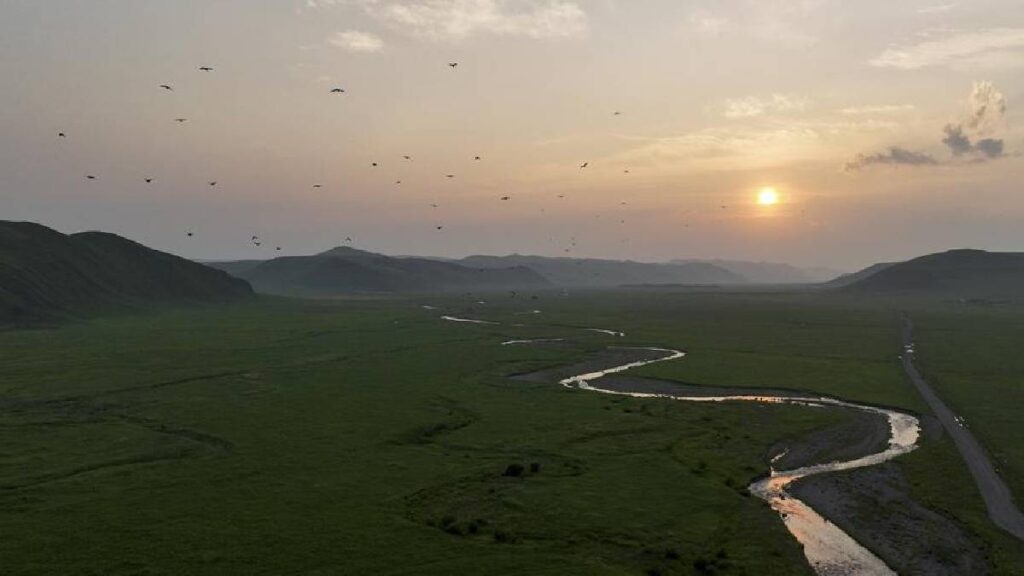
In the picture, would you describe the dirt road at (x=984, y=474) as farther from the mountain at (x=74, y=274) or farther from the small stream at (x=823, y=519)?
the mountain at (x=74, y=274)

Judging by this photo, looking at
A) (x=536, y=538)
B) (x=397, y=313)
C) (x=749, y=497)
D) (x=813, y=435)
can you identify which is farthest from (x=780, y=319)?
(x=536, y=538)

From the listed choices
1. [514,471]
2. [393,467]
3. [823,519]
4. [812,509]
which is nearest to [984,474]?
[812,509]

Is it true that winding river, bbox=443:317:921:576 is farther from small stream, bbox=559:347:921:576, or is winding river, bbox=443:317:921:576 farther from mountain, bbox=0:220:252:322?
mountain, bbox=0:220:252:322

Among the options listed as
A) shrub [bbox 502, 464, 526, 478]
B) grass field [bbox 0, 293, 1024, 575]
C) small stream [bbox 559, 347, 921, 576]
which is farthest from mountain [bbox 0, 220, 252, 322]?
small stream [bbox 559, 347, 921, 576]

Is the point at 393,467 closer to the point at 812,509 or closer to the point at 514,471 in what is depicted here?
the point at 514,471

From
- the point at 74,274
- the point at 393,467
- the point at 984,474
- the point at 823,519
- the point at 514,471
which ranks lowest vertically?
the point at 823,519

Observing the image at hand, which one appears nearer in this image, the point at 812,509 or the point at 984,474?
the point at 812,509

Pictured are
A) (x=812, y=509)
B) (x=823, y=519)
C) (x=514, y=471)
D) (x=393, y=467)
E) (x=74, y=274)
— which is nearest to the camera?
(x=823, y=519)

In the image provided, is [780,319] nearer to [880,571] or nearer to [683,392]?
[683,392]
